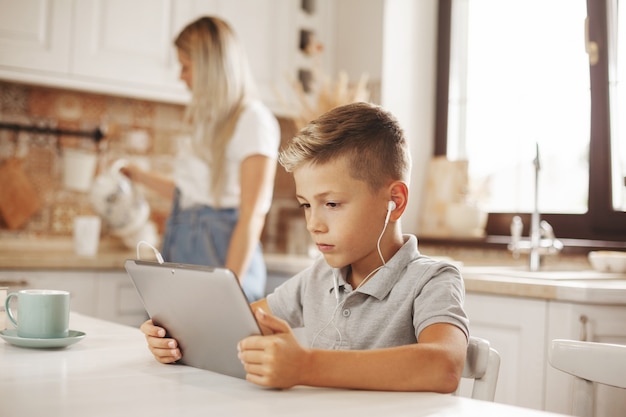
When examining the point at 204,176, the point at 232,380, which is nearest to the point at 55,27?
the point at 204,176

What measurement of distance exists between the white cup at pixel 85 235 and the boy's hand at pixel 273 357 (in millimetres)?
2131

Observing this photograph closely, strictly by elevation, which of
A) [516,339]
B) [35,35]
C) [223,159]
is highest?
[35,35]

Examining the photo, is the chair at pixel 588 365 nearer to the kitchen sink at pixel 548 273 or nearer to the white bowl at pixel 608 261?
the kitchen sink at pixel 548 273

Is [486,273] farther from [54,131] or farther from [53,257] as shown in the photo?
[54,131]

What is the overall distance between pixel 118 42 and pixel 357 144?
1911mm

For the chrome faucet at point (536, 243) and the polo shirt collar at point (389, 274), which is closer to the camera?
the polo shirt collar at point (389, 274)

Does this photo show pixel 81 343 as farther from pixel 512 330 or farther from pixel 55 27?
pixel 55 27

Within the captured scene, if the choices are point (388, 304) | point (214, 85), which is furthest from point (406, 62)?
point (388, 304)

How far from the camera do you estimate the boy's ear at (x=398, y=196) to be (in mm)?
1275

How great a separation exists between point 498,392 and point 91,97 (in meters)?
2.00

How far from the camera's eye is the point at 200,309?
1.02m

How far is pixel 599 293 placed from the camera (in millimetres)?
1917

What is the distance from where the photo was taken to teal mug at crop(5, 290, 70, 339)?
46.9 inches

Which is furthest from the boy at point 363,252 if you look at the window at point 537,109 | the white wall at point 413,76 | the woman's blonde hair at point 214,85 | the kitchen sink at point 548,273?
the white wall at point 413,76
